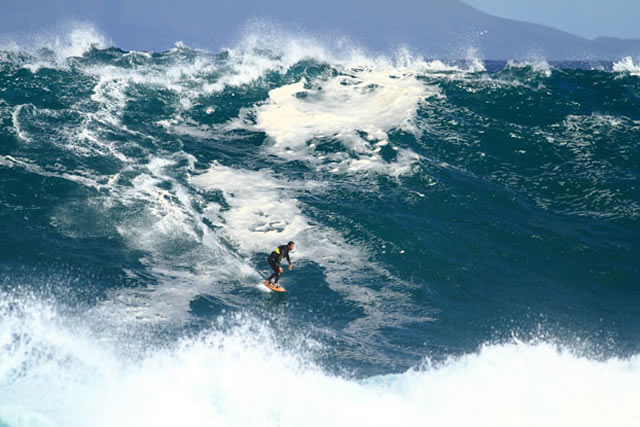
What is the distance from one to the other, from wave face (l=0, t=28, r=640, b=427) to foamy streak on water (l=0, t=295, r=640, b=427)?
0.04 meters

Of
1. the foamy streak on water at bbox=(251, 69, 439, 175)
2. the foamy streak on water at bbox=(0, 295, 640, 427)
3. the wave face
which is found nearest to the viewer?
the foamy streak on water at bbox=(0, 295, 640, 427)

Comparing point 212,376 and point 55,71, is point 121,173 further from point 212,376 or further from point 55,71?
point 55,71

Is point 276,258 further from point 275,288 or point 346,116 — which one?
point 346,116

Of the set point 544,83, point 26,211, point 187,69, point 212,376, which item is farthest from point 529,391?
point 187,69

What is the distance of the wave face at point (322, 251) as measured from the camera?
31.1 ft

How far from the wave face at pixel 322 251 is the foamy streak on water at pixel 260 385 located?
37 millimetres

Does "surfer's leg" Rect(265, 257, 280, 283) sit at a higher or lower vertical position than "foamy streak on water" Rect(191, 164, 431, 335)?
lower

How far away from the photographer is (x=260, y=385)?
939 centimetres

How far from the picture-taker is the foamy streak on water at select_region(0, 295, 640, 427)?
8.65m

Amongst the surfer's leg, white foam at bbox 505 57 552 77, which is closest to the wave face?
the surfer's leg

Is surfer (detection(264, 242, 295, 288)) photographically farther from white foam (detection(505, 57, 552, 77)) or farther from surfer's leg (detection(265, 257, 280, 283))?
white foam (detection(505, 57, 552, 77))

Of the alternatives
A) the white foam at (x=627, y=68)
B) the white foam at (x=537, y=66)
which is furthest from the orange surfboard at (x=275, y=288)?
the white foam at (x=627, y=68)

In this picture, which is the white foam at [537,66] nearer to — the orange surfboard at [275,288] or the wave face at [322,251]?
the wave face at [322,251]

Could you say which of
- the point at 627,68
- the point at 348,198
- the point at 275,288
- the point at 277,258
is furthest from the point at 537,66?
the point at 275,288
